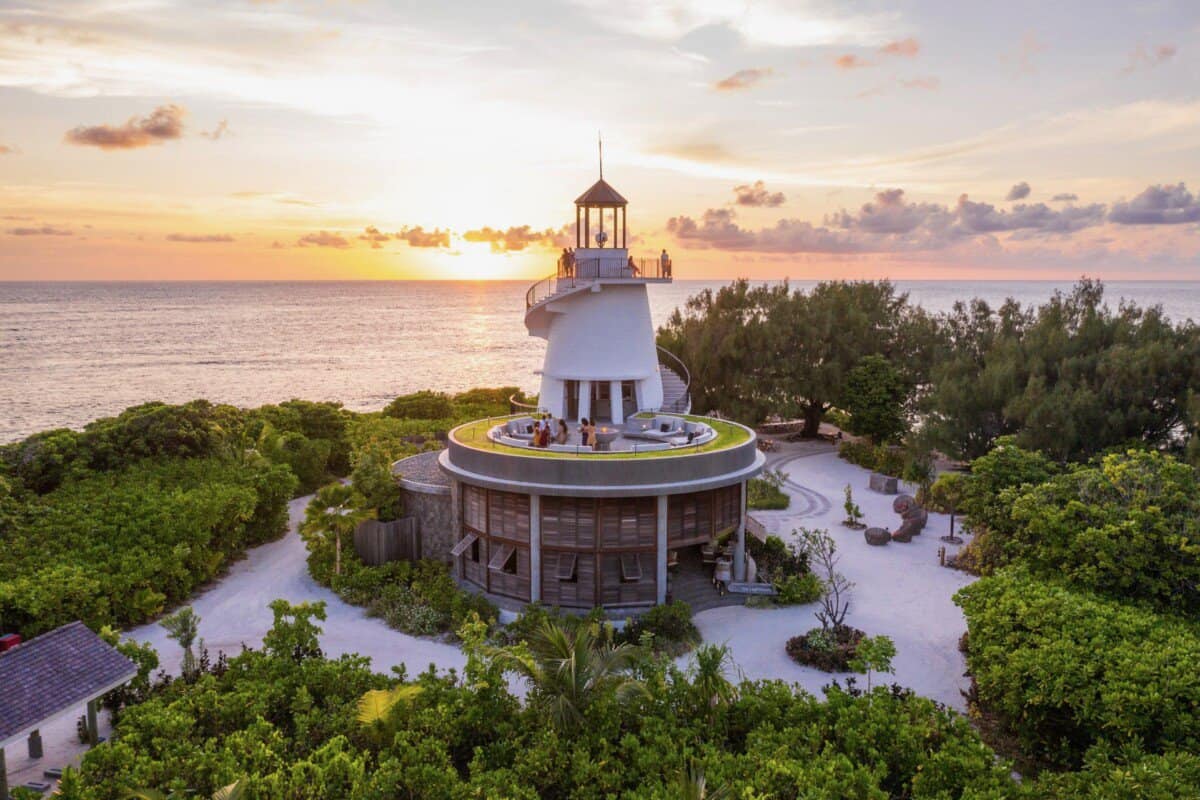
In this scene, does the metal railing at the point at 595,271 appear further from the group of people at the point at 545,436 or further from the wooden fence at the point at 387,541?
the wooden fence at the point at 387,541

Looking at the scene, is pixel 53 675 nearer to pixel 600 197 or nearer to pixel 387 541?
pixel 387 541

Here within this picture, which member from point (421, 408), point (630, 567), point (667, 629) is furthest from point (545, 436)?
point (421, 408)

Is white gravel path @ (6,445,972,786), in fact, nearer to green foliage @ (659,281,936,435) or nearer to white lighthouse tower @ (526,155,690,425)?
white lighthouse tower @ (526,155,690,425)

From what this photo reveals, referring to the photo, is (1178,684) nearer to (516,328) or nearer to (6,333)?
(6,333)

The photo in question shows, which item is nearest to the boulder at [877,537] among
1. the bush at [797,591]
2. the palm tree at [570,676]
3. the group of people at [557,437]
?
the bush at [797,591]

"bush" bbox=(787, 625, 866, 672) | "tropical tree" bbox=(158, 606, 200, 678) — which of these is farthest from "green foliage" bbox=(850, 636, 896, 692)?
"tropical tree" bbox=(158, 606, 200, 678)
